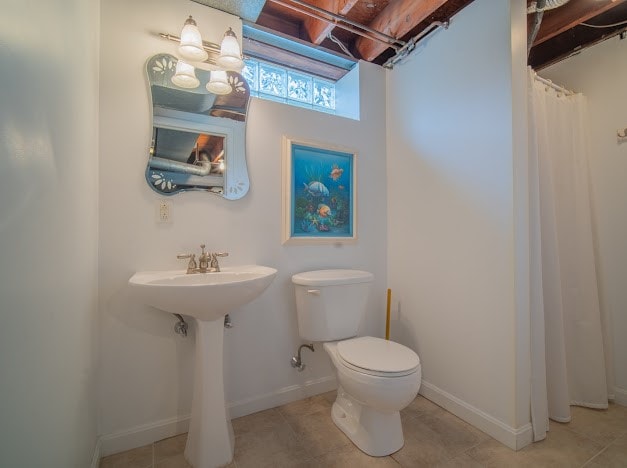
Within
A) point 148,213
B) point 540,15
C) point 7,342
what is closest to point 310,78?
point 540,15

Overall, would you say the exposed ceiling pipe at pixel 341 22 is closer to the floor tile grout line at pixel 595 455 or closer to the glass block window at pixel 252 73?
the glass block window at pixel 252 73

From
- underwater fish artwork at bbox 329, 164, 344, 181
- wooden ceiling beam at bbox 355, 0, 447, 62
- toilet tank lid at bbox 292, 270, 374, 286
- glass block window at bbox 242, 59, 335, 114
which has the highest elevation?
wooden ceiling beam at bbox 355, 0, 447, 62

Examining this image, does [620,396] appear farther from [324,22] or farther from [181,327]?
[324,22]

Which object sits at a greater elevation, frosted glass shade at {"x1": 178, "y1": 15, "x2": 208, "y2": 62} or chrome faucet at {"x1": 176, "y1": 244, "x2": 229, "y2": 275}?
frosted glass shade at {"x1": 178, "y1": 15, "x2": 208, "y2": 62}

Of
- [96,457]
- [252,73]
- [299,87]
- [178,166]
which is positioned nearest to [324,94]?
[299,87]

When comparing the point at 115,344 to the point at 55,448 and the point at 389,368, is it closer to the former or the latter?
the point at 55,448

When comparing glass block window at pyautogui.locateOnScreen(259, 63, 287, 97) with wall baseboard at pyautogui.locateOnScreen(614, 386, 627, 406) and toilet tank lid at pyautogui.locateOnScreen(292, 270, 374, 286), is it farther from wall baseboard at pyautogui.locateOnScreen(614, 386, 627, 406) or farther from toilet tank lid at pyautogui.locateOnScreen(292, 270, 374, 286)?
wall baseboard at pyautogui.locateOnScreen(614, 386, 627, 406)

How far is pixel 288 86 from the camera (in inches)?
79.0

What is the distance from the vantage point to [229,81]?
1.59 metres

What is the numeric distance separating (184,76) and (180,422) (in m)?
1.78

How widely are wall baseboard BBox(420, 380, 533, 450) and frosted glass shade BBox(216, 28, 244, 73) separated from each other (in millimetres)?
2202

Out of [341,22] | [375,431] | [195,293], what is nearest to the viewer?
[195,293]

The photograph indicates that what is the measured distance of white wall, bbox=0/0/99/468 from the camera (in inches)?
22.8

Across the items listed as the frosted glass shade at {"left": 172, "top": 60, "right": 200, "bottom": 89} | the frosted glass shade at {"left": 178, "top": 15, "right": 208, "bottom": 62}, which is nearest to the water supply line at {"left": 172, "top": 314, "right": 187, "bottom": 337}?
the frosted glass shade at {"left": 172, "top": 60, "right": 200, "bottom": 89}
